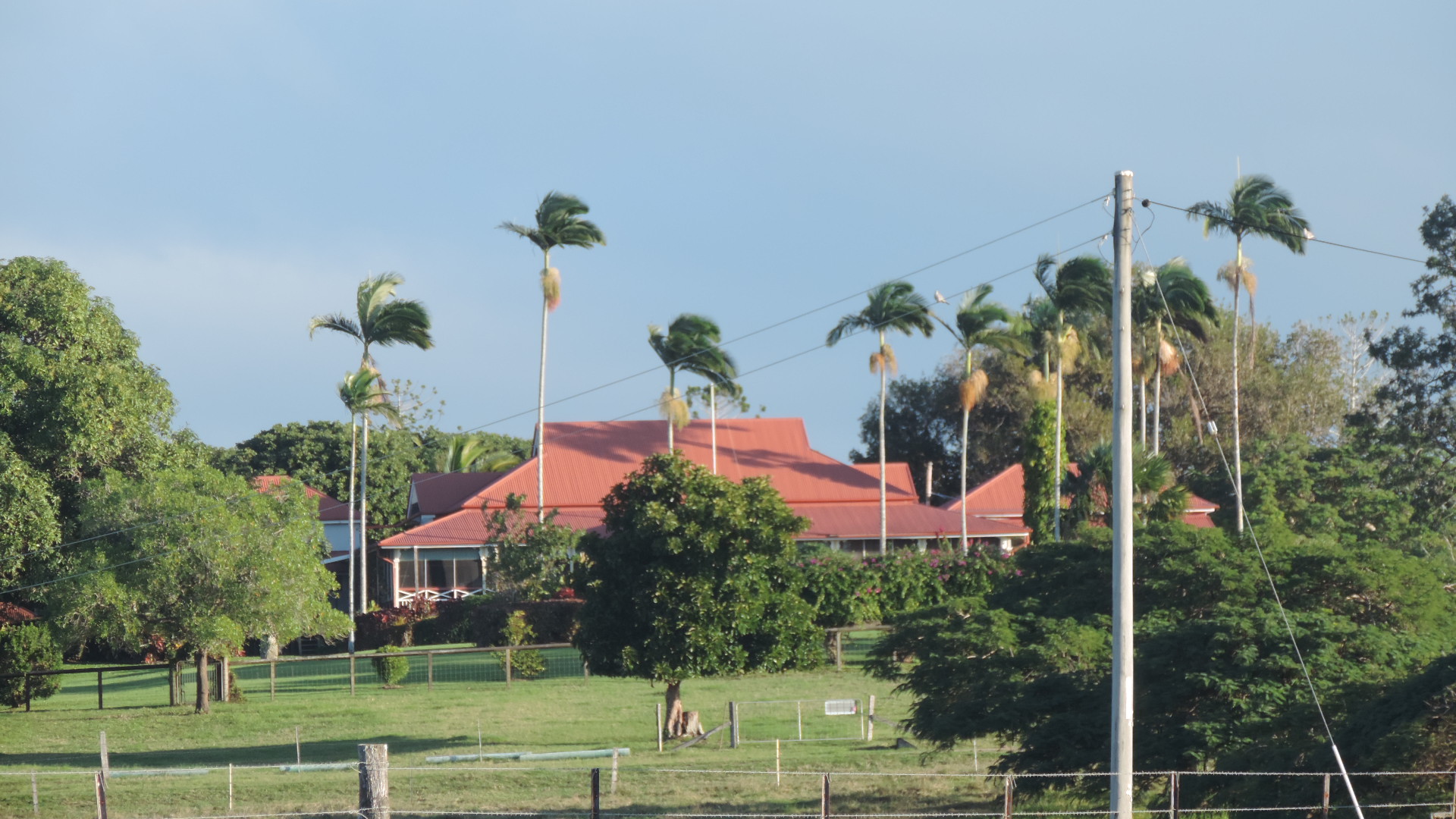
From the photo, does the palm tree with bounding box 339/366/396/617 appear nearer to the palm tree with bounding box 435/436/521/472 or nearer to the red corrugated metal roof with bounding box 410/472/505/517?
the red corrugated metal roof with bounding box 410/472/505/517

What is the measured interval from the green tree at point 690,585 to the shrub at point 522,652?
10.5 metres

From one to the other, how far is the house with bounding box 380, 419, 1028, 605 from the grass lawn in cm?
999

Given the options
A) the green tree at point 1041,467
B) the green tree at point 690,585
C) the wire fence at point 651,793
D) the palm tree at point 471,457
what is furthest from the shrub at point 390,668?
the palm tree at point 471,457

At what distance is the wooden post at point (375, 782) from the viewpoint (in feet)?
41.2

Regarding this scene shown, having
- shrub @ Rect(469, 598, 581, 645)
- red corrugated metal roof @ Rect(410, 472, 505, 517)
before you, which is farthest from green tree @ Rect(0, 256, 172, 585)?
red corrugated metal roof @ Rect(410, 472, 505, 517)

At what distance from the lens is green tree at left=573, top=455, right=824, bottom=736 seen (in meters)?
26.1

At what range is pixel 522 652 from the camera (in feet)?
124

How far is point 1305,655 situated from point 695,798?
8.61 meters

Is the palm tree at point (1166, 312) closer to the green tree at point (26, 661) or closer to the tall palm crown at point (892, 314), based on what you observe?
the tall palm crown at point (892, 314)

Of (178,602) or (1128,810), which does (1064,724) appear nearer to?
(1128,810)

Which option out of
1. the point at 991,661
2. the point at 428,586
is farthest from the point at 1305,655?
the point at 428,586


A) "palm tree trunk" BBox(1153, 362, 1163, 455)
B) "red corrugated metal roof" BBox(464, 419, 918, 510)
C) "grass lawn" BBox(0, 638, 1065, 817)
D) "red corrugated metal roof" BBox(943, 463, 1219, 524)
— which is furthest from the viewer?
"red corrugated metal roof" BBox(943, 463, 1219, 524)

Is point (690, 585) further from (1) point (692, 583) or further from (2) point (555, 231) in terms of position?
(2) point (555, 231)

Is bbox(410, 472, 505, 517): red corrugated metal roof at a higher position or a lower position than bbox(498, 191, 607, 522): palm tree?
lower
